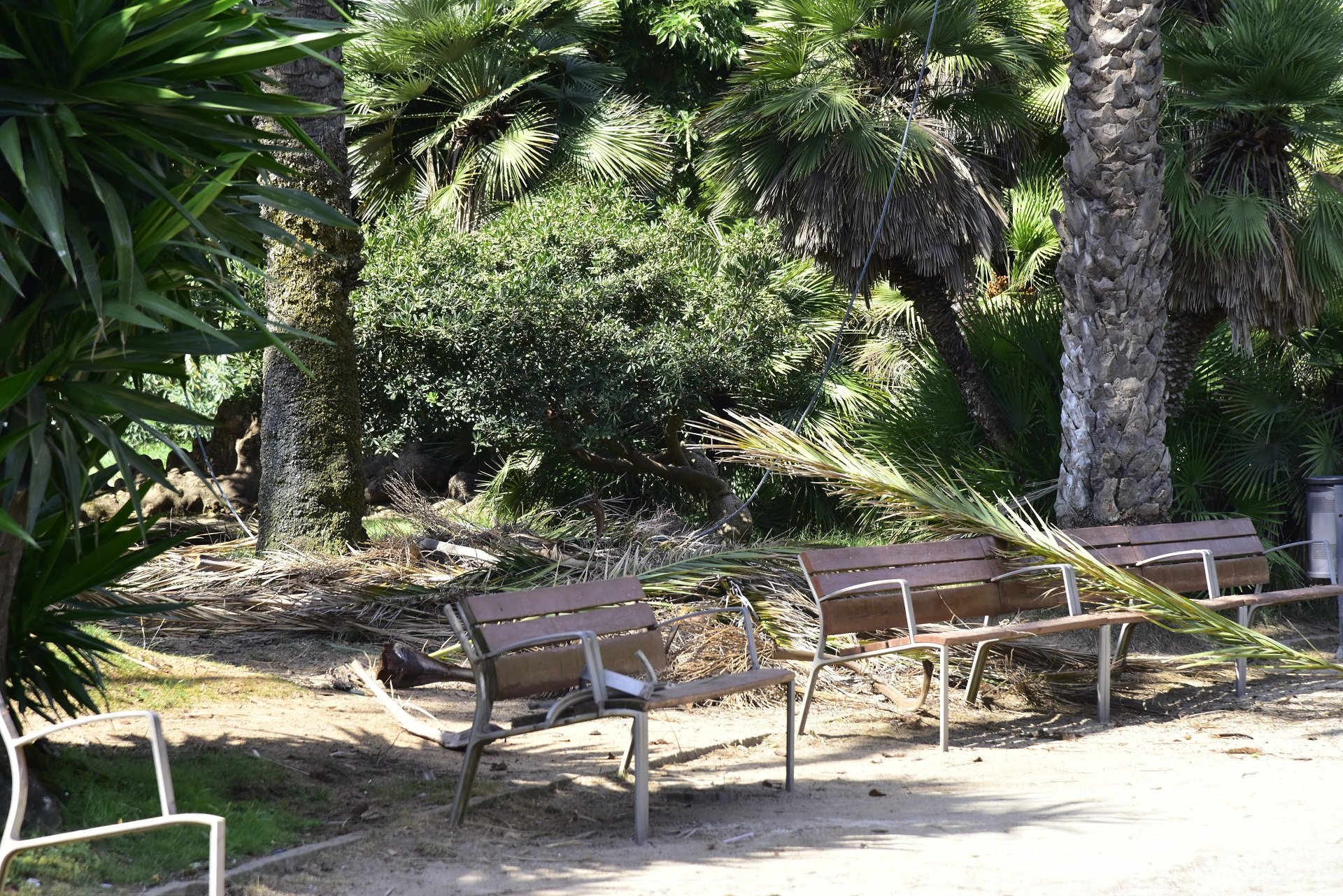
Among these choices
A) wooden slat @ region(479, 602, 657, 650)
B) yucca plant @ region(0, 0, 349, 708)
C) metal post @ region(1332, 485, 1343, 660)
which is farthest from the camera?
metal post @ region(1332, 485, 1343, 660)

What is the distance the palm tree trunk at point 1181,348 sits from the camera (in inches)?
340

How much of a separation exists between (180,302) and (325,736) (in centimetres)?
204

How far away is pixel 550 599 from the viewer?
4.54 m

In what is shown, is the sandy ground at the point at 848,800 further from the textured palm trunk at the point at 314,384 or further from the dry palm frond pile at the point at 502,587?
the textured palm trunk at the point at 314,384

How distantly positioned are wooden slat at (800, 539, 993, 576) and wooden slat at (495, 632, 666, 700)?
1077mm

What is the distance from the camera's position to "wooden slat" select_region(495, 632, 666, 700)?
14.2 feet

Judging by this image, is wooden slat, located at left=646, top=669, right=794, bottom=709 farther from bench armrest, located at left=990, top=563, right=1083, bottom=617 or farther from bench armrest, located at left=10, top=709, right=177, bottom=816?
bench armrest, located at left=990, top=563, right=1083, bottom=617

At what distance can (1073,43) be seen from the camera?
754cm

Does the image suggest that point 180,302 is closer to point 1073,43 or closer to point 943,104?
point 1073,43

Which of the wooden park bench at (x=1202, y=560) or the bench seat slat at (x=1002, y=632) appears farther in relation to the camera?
the wooden park bench at (x=1202, y=560)

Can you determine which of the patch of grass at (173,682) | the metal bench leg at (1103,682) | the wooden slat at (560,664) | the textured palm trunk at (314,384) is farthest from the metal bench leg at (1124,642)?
the textured palm trunk at (314,384)

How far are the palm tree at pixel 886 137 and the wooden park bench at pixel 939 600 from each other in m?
2.84

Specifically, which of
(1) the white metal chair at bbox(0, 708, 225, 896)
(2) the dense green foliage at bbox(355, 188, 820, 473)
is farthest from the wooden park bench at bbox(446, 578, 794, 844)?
(2) the dense green foliage at bbox(355, 188, 820, 473)

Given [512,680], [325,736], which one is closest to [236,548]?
[325,736]
